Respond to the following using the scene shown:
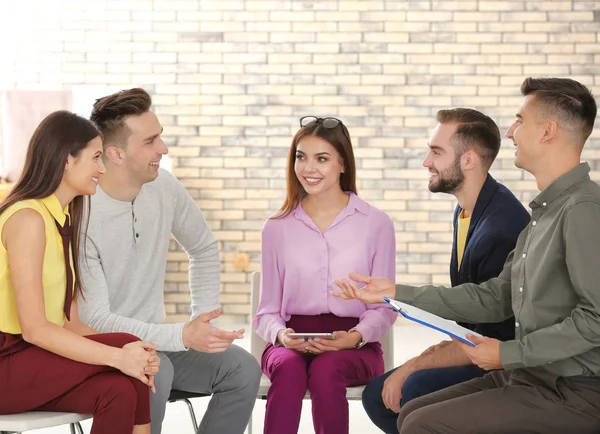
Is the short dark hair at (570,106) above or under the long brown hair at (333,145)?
above

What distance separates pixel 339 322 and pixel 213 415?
0.60m

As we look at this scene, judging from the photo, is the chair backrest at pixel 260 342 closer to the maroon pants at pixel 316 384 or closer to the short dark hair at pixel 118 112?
the maroon pants at pixel 316 384

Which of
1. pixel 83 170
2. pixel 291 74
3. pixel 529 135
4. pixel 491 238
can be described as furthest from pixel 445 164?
pixel 291 74

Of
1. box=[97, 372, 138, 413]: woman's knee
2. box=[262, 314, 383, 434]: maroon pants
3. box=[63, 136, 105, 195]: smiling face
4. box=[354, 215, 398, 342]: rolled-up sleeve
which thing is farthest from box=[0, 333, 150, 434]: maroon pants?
box=[354, 215, 398, 342]: rolled-up sleeve

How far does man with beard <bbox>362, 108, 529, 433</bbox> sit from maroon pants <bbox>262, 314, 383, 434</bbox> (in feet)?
0.30

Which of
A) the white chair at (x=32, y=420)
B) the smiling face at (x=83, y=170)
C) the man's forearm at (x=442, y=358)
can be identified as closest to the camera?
the white chair at (x=32, y=420)

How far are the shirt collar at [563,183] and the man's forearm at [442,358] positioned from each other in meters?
0.64

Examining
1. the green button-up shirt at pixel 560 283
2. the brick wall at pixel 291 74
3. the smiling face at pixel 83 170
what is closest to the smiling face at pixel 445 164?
the green button-up shirt at pixel 560 283

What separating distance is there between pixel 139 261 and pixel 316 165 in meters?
0.78

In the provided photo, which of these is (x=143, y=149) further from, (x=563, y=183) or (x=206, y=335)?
(x=563, y=183)

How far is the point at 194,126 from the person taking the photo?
7.20m

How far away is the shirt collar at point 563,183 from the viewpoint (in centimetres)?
227

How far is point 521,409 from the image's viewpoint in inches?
86.0

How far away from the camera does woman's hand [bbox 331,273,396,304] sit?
263cm
